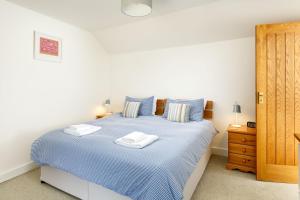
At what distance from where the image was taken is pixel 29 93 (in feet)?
8.79

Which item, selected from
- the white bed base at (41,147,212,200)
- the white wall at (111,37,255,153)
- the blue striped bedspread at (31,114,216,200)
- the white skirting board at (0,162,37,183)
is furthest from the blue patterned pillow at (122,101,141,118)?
the white skirting board at (0,162,37,183)

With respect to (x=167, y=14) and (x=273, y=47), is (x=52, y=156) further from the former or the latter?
(x=273, y=47)

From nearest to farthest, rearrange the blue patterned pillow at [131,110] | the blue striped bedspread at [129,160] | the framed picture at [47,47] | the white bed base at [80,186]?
the blue striped bedspread at [129,160] < the white bed base at [80,186] < the framed picture at [47,47] < the blue patterned pillow at [131,110]

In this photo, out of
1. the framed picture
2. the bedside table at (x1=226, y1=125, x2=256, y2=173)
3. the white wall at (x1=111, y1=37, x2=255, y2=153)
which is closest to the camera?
the bedside table at (x1=226, y1=125, x2=256, y2=173)

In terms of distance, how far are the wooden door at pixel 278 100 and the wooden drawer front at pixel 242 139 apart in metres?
0.19

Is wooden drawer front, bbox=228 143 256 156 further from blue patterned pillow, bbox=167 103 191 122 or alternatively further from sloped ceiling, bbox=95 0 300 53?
sloped ceiling, bbox=95 0 300 53

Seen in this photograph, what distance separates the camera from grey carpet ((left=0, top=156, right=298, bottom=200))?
1978mm

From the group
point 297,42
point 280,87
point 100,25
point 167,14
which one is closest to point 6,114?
point 100,25

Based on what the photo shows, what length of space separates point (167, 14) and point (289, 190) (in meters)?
2.85

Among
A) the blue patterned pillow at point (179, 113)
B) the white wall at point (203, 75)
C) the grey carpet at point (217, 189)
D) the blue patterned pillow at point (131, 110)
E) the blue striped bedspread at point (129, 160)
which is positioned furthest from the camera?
the blue patterned pillow at point (131, 110)

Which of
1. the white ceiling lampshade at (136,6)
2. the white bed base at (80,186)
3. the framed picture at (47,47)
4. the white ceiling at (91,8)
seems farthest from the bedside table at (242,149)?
the framed picture at (47,47)

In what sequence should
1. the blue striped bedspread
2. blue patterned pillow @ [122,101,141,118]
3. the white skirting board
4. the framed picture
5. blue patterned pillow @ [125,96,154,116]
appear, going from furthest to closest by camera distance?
blue patterned pillow @ [125,96,154,116] → blue patterned pillow @ [122,101,141,118] → the framed picture → the white skirting board → the blue striped bedspread

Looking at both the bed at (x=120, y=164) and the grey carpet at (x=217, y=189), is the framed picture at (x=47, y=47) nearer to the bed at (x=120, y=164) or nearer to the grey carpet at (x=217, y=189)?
the bed at (x=120, y=164)

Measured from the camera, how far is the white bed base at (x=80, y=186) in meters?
1.68
